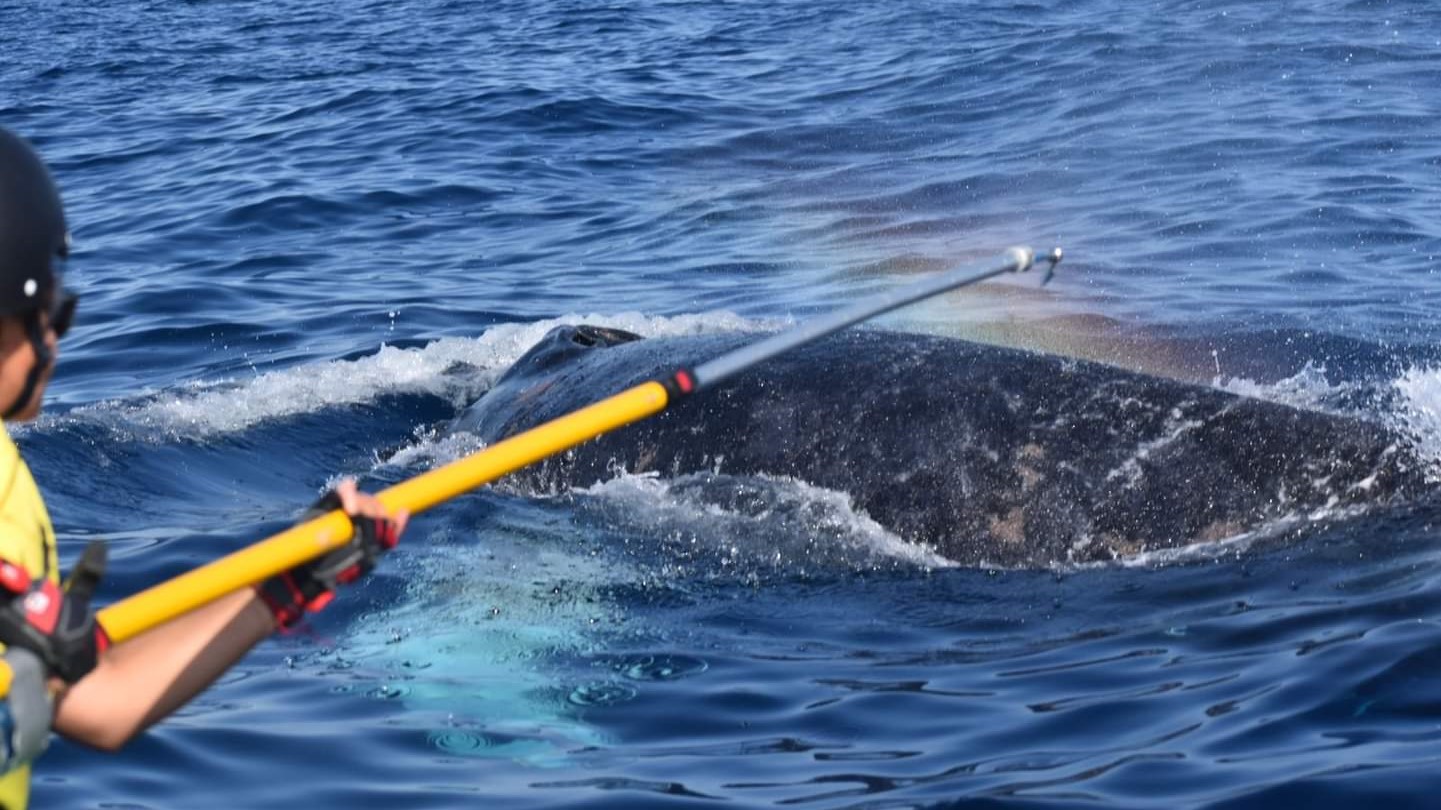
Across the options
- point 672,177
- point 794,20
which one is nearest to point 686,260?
point 672,177

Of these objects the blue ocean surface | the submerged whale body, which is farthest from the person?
the submerged whale body

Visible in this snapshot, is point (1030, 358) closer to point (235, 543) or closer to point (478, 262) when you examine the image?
point (235, 543)

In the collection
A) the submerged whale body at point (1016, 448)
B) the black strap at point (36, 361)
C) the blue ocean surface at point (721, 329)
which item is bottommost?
the blue ocean surface at point (721, 329)

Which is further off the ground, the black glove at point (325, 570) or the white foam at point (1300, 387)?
the black glove at point (325, 570)

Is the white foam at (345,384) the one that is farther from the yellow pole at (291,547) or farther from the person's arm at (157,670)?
the person's arm at (157,670)

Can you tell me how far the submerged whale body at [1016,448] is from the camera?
6.63 m

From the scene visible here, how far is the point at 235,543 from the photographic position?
8.30m

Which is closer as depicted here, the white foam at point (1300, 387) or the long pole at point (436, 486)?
the long pole at point (436, 486)

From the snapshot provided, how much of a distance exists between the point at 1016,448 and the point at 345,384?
5.38 m

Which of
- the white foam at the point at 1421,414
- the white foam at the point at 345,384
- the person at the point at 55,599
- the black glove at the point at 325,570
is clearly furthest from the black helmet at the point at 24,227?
the white foam at the point at 345,384

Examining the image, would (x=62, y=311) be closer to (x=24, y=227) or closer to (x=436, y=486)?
(x=24, y=227)

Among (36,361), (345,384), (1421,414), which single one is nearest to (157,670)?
(36,361)

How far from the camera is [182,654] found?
3652 millimetres

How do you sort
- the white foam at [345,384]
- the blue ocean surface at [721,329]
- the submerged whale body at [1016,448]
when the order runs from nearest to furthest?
the blue ocean surface at [721,329]
the submerged whale body at [1016,448]
the white foam at [345,384]
